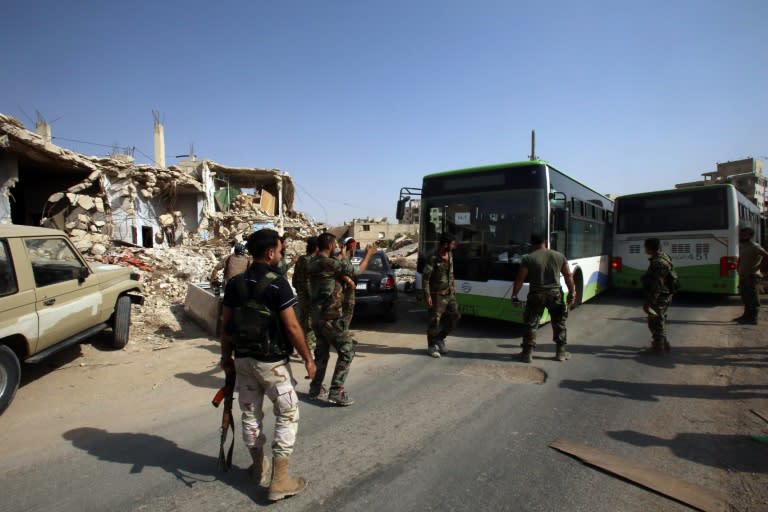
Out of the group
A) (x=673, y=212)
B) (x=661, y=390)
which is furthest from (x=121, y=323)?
(x=673, y=212)

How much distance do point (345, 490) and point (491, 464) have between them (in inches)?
45.5

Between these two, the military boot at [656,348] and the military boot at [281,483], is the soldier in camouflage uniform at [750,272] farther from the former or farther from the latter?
the military boot at [281,483]

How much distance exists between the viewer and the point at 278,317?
2.69 metres

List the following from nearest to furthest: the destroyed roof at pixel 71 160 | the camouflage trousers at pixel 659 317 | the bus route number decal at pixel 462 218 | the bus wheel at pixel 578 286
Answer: the camouflage trousers at pixel 659 317
the bus route number decal at pixel 462 218
the bus wheel at pixel 578 286
the destroyed roof at pixel 71 160

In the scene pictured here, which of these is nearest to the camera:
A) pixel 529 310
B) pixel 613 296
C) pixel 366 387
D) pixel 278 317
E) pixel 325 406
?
pixel 278 317

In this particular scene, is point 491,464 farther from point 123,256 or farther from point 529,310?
point 123,256

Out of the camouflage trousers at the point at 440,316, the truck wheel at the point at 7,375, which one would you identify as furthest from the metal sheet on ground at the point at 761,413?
the truck wheel at the point at 7,375

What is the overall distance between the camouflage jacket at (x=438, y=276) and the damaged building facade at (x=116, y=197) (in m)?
11.3

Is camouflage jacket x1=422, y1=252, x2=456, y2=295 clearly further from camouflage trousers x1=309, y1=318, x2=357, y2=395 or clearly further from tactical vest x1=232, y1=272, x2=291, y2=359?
tactical vest x1=232, y1=272, x2=291, y2=359

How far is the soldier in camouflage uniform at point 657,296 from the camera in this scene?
5875 millimetres

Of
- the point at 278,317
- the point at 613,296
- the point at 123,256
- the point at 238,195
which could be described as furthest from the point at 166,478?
the point at 238,195

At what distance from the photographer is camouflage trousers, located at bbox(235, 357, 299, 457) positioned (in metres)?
2.67

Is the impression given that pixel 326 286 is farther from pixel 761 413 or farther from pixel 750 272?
pixel 750 272

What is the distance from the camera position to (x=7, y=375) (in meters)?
4.02
